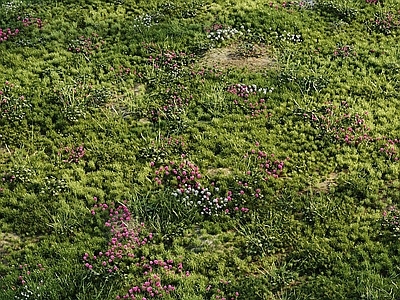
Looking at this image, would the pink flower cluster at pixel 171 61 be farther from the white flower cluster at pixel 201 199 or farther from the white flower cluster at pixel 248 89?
the white flower cluster at pixel 201 199

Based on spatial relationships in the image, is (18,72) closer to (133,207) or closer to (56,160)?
(56,160)

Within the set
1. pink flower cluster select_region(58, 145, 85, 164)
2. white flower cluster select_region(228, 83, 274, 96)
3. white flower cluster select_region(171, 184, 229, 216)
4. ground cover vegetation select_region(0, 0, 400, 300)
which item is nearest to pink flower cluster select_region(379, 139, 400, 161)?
ground cover vegetation select_region(0, 0, 400, 300)

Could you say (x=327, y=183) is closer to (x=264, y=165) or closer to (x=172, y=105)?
(x=264, y=165)

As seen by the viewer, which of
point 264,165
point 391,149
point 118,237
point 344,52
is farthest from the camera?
point 344,52

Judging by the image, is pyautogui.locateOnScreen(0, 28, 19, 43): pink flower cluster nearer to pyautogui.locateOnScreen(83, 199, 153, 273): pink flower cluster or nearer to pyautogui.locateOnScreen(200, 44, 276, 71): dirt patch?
pyautogui.locateOnScreen(200, 44, 276, 71): dirt patch

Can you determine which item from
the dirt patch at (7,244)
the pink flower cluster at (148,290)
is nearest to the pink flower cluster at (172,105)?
the dirt patch at (7,244)

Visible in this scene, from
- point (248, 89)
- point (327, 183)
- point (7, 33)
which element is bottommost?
point (327, 183)

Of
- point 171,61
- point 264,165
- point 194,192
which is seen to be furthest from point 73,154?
point 264,165
